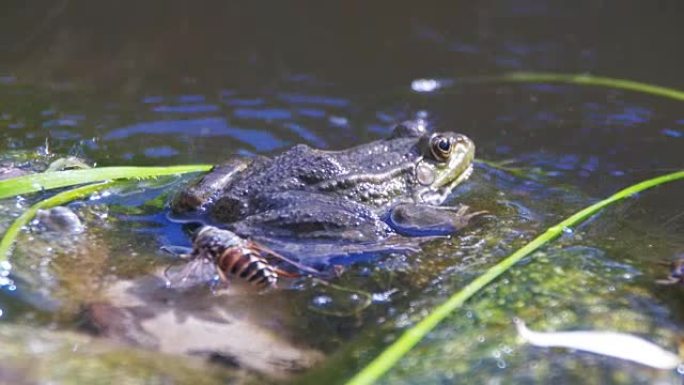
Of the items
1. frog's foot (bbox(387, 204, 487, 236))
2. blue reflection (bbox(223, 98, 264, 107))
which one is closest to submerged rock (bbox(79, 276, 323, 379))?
A: frog's foot (bbox(387, 204, 487, 236))

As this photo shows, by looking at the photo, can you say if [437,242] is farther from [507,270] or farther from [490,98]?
[490,98]

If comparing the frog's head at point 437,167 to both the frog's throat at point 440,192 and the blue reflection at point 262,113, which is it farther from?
the blue reflection at point 262,113

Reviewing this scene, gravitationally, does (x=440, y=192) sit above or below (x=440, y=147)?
below

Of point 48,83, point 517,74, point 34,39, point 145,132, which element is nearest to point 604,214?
point 517,74

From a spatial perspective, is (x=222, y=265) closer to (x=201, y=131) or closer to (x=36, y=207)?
(x=36, y=207)

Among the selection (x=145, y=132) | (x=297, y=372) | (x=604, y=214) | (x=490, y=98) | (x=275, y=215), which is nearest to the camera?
(x=297, y=372)

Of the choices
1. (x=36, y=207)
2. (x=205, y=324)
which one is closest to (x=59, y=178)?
(x=36, y=207)

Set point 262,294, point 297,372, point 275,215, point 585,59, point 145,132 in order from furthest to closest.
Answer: point 585,59 < point 145,132 < point 275,215 < point 262,294 < point 297,372

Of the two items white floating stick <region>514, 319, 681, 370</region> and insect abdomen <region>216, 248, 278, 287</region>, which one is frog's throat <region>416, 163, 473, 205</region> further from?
white floating stick <region>514, 319, 681, 370</region>
